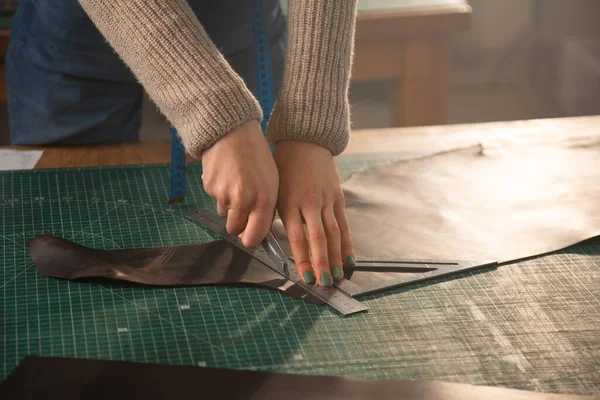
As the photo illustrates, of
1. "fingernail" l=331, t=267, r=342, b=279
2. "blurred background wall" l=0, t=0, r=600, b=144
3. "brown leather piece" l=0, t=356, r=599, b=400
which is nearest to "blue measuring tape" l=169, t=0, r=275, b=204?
"fingernail" l=331, t=267, r=342, b=279

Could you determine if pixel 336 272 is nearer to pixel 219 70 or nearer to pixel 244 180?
pixel 244 180

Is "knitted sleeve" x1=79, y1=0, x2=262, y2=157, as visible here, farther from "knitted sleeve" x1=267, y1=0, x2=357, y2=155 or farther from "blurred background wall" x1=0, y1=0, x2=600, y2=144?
"blurred background wall" x1=0, y1=0, x2=600, y2=144

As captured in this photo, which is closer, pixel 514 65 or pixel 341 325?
pixel 341 325

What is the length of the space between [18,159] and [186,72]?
1.66 feet

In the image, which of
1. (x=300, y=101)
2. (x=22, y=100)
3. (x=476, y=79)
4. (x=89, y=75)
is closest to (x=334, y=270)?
(x=300, y=101)

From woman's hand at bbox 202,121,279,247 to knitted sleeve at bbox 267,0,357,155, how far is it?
0.25ft

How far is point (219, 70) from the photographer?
0.89 m

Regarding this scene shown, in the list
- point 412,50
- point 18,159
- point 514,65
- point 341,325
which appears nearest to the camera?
point 341,325

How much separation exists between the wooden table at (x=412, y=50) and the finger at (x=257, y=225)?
3.31ft

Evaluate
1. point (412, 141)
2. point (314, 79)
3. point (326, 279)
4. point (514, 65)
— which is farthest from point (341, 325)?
point (514, 65)

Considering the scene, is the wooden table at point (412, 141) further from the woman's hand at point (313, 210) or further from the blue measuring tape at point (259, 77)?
the woman's hand at point (313, 210)

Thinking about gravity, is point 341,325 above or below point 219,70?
below

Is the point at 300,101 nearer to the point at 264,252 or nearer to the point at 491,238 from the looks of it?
the point at 264,252

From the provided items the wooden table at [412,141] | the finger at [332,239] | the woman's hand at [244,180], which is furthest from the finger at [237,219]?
the wooden table at [412,141]
